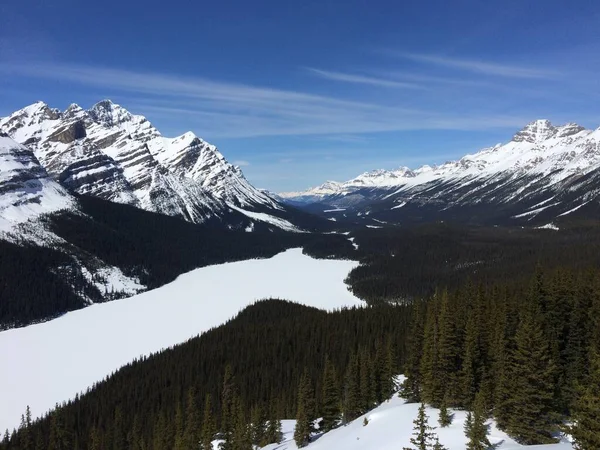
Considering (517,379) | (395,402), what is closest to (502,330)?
(517,379)

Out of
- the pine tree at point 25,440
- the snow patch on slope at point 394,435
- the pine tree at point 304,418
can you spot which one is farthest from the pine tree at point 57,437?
the pine tree at point 304,418

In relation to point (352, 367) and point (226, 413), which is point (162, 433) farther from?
point (352, 367)

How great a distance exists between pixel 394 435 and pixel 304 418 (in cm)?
1598

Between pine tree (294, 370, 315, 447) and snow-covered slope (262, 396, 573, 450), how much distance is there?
1.25 m

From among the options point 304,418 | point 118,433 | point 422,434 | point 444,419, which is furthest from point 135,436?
point 422,434

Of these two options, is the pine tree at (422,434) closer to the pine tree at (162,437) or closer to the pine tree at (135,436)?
the pine tree at (162,437)

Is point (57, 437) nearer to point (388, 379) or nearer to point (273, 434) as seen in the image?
point (273, 434)

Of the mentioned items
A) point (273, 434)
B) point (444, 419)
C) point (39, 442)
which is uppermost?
point (444, 419)

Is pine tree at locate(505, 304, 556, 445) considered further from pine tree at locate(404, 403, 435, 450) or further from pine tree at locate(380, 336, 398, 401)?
pine tree at locate(380, 336, 398, 401)

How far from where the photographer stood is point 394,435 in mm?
39688

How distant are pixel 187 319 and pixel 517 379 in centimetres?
15309

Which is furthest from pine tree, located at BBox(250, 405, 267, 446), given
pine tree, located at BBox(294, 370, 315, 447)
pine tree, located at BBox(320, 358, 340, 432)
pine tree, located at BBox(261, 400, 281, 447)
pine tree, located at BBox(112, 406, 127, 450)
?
pine tree, located at BBox(112, 406, 127, 450)

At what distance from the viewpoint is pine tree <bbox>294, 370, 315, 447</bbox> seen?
172ft

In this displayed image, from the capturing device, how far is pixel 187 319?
172 m
